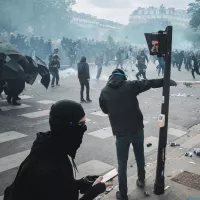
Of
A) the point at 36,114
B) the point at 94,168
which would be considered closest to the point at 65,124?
the point at 94,168

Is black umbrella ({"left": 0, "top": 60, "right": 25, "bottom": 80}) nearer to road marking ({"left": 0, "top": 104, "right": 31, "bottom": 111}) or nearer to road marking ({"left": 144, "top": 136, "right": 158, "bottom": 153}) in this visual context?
road marking ({"left": 0, "top": 104, "right": 31, "bottom": 111})

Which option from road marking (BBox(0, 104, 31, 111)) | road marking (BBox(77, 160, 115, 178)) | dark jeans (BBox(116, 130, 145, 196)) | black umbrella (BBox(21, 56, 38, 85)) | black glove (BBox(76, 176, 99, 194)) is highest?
black umbrella (BBox(21, 56, 38, 85))

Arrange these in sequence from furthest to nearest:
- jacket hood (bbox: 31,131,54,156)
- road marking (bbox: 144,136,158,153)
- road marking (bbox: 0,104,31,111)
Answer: road marking (bbox: 0,104,31,111) < road marking (bbox: 144,136,158,153) < jacket hood (bbox: 31,131,54,156)

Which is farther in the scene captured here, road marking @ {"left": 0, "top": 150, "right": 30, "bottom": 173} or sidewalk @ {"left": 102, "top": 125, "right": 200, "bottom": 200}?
road marking @ {"left": 0, "top": 150, "right": 30, "bottom": 173}

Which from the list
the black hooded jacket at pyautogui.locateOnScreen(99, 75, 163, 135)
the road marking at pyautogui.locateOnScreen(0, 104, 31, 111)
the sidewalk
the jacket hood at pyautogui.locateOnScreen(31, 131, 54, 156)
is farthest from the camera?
the road marking at pyautogui.locateOnScreen(0, 104, 31, 111)

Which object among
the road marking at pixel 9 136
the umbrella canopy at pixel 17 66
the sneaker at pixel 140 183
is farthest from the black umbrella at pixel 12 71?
the sneaker at pixel 140 183

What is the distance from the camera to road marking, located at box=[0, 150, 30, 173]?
570 cm

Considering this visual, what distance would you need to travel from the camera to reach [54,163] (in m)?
1.88

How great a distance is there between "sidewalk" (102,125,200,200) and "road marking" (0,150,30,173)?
2.11 meters

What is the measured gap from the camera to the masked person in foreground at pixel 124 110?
4.23 metres

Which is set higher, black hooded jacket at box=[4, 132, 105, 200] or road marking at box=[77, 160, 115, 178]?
black hooded jacket at box=[4, 132, 105, 200]

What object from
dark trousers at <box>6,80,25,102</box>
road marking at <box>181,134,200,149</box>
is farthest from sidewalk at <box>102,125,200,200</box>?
dark trousers at <box>6,80,25,102</box>

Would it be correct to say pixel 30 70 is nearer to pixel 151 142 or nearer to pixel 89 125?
pixel 89 125

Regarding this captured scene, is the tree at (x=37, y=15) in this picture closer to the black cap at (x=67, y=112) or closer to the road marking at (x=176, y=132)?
the road marking at (x=176, y=132)
